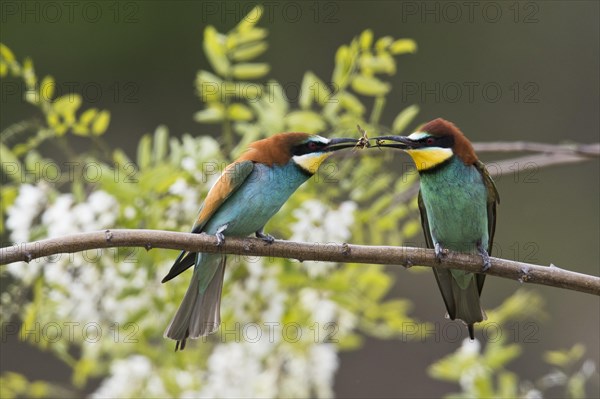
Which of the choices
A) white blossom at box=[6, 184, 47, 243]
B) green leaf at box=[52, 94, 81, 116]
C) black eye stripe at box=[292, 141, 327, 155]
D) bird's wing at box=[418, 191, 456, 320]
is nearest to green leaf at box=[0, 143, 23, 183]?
white blossom at box=[6, 184, 47, 243]

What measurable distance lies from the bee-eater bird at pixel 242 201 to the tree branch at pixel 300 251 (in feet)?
0.76

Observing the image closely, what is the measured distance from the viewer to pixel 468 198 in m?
2.25

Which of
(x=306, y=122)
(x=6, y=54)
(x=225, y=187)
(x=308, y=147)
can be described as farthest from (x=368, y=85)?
(x=6, y=54)

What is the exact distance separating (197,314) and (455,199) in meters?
0.66

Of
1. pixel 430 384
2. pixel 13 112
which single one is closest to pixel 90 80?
pixel 13 112

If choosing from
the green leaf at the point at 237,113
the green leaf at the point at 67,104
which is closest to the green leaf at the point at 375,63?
the green leaf at the point at 237,113

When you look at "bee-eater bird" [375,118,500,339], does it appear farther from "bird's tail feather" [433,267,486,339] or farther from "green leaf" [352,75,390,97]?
"green leaf" [352,75,390,97]

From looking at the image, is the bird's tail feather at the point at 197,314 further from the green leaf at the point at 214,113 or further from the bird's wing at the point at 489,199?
the bird's wing at the point at 489,199

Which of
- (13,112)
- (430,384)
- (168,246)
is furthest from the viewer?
(13,112)

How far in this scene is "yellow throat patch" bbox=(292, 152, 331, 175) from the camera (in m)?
2.23

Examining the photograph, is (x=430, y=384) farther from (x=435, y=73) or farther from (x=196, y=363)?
(x=196, y=363)

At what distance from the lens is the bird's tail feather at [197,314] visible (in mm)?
2332

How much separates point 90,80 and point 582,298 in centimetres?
347

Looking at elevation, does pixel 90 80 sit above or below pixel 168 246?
below
